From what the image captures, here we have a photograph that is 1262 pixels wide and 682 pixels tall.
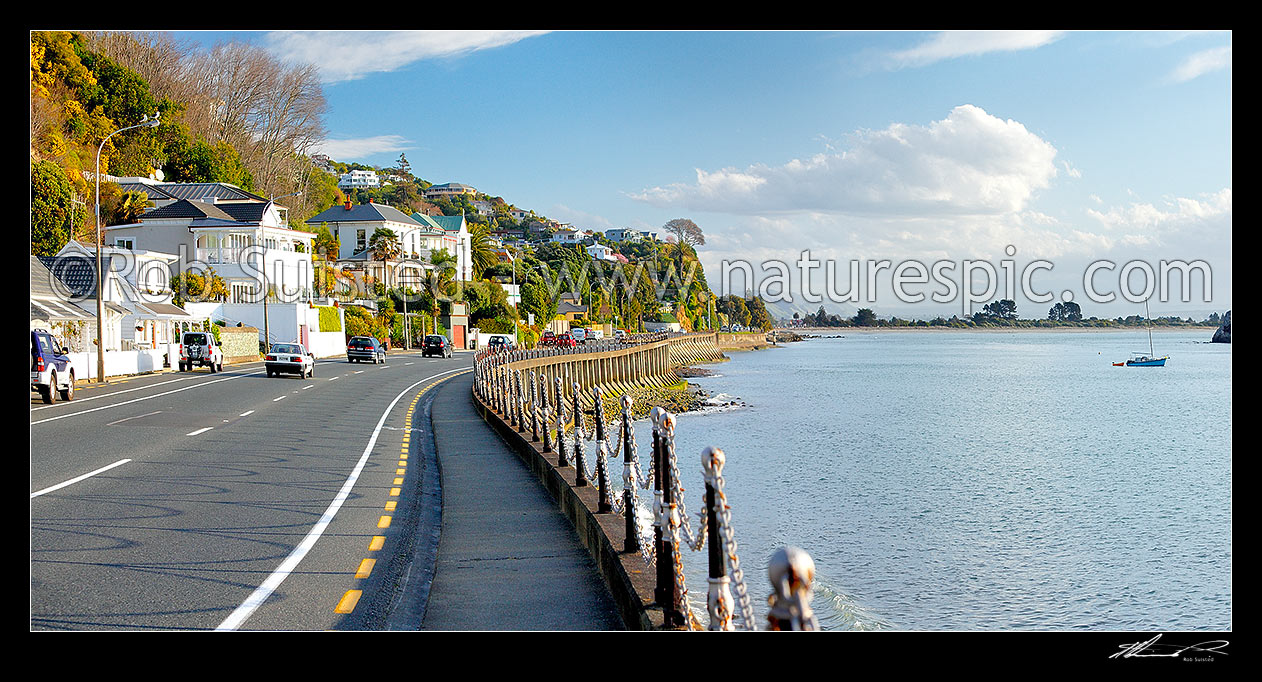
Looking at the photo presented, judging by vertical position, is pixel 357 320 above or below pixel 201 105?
below

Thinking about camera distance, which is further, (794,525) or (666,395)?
(666,395)

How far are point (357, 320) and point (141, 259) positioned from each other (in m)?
→ 23.8

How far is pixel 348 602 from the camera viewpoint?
28.3 ft

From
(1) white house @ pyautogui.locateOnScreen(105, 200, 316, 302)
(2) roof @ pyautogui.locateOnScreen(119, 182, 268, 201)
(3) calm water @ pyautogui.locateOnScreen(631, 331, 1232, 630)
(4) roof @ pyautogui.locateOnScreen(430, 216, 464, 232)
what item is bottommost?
(3) calm water @ pyautogui.locateOnScreen(631, 331, 1232, 630)

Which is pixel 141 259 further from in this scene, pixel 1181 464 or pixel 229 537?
pixel 229 537

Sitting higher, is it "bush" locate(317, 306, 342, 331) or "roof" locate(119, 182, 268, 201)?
"roof" locate(119, 182, 268, 201)

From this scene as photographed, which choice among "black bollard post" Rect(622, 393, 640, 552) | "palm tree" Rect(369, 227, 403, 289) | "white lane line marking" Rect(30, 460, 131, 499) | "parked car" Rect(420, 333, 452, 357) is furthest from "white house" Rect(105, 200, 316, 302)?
"black bollard post" Rect(622, 393, 640, 552)

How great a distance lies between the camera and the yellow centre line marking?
27.4 feet

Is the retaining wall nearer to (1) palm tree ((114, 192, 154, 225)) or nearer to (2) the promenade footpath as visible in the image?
(2) the promenade footpath

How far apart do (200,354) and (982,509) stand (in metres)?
36.8

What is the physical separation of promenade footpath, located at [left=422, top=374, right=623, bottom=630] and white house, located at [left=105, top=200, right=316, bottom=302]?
209 feet
